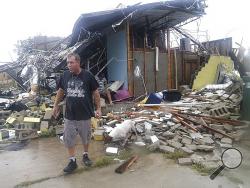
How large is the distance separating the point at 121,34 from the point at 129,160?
8519mm

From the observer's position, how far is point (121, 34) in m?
13.7

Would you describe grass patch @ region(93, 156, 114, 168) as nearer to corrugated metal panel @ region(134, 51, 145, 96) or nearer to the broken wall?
the broken wall

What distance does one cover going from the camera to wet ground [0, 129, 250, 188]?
501 centimetres

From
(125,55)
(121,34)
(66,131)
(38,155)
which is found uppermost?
(121,34)

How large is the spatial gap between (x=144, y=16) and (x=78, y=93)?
8566mm

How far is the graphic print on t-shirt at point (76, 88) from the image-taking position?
5.65 meters

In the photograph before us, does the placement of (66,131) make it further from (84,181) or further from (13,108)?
(13,108)

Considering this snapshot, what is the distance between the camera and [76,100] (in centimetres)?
566

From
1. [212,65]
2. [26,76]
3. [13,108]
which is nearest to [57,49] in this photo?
[26,76]

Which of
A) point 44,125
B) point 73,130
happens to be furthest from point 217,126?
point 44,125

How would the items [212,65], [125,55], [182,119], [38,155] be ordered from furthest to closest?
[212,65], [125,55], [182,119], [38,155]

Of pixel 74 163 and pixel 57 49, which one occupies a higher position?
pixel 57 49

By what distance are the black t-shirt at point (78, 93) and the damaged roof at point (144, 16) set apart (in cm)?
→ 677

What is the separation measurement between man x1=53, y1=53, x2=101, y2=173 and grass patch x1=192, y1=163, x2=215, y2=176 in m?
1.95
